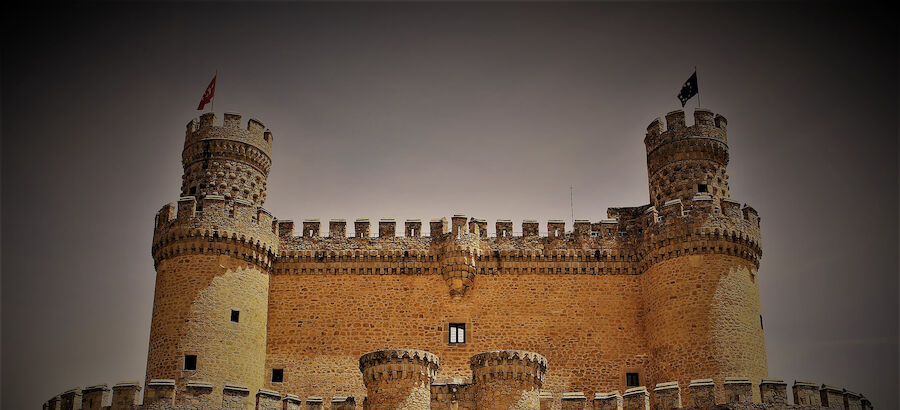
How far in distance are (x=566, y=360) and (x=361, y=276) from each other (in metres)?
7.40

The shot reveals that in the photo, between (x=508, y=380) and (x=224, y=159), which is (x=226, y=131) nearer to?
(x=224, y=159)

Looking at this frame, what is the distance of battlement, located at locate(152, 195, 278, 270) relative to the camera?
29953 mm

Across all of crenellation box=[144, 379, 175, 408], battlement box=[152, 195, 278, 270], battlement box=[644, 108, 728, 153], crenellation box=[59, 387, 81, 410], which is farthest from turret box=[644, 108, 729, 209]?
crenellation box=[59, 387, 81, 410]

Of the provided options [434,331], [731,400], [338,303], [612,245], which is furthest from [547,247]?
[731,400]

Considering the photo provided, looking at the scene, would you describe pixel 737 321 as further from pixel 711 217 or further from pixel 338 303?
pixel 338 303

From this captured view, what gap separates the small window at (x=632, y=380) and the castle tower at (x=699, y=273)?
0.44m

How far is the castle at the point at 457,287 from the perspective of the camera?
95.6ft

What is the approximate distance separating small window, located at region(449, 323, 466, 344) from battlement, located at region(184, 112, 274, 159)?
926 centimetres

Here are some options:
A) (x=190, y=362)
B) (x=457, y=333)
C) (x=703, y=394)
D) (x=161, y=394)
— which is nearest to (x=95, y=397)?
(x=161, y=394)

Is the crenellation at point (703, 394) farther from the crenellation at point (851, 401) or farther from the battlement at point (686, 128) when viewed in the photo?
the battlement at point (686, 128)

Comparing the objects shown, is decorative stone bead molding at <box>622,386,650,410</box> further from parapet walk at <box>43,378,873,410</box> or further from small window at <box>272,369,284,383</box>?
small window at <box>272,369,284,383</box>

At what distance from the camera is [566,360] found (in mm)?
30781

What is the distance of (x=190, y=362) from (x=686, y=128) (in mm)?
18348

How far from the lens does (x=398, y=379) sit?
2377 centimetres
